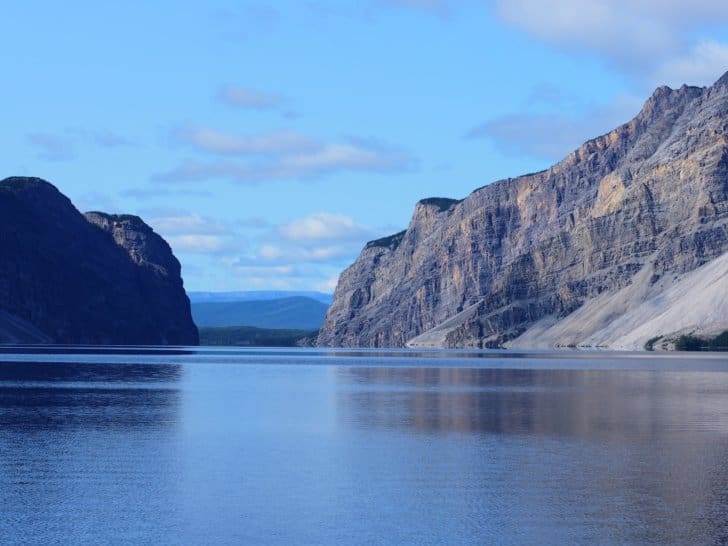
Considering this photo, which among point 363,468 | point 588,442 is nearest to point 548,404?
point 588,442

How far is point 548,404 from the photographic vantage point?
250ft

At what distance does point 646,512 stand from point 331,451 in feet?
61.4

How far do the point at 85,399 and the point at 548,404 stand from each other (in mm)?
31852

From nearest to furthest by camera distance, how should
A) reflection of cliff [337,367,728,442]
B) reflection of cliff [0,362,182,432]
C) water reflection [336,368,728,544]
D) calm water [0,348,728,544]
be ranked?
calm water [0,348,728,544] < water reflection [336,368,728,544] < reflection of cliff [337,367,728,442] < reflection of cliff [0,362,182,432]

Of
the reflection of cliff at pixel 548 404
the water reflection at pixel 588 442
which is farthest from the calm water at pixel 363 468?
the reflection of cliff at pixel 548 404

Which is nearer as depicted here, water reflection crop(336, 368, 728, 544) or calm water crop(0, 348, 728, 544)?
calm water crop(0, 348, 728, 544)

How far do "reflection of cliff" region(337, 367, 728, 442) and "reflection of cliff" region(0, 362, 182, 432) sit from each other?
12482 millimetres

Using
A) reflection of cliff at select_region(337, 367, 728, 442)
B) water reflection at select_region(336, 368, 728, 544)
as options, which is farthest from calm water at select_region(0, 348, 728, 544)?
reflection of cliff at select_region(337, 367, 728, 442)

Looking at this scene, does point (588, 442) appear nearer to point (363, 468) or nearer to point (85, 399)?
point (363, 468)

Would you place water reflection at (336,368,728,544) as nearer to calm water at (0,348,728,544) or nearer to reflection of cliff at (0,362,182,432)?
calm water at (0,348,728,544)

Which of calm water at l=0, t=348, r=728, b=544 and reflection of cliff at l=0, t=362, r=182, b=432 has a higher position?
reflection of cliff at l=0, t=362, r=182, b=432

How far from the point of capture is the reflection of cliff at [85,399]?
62.0m

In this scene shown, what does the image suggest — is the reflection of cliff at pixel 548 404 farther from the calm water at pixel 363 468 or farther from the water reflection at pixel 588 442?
the calm water at pixel 363 468

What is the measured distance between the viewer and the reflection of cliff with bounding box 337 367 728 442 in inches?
2373
